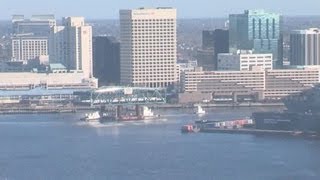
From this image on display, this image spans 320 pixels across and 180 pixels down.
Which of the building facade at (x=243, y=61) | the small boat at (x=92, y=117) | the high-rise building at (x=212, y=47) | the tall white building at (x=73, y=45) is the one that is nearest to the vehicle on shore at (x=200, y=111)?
the small boat at (x=92, y=117)

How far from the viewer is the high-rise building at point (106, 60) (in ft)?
109

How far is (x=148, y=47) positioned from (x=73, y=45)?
3.19 m

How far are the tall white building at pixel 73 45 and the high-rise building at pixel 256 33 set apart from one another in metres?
3.28

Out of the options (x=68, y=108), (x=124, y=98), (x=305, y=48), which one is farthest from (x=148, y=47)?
(x=124, y=98)

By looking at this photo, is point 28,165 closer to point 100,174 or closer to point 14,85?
point 100,174

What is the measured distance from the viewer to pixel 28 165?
60.4ft

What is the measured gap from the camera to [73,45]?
35.0 meters

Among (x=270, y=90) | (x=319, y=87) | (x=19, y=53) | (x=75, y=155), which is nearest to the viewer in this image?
(x=75, y=155)

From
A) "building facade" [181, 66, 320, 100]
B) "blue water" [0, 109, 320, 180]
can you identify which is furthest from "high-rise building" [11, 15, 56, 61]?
"blue water" [0, 109, 320, 180]

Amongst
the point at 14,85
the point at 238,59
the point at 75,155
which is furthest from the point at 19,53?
the point at 75,155

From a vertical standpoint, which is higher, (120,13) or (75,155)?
(120,13)

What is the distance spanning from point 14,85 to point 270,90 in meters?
5.86

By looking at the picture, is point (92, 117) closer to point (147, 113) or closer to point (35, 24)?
point (147, 113)

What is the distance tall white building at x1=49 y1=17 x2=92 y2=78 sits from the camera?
34.2m
